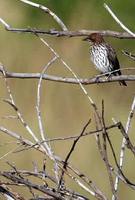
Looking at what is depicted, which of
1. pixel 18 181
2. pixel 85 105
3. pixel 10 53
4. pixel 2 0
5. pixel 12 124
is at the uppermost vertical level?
pixel 2 0

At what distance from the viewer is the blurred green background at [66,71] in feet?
23.0

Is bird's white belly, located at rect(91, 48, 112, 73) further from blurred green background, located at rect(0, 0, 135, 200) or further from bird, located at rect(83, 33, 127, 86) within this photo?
blurred green background, located at rect(0, 0, 135, 200)

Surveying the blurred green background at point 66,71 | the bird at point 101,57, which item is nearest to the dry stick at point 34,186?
the bird at point 101,57

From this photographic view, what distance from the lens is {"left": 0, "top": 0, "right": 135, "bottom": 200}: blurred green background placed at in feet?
23.0

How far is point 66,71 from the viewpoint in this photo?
24.3 ft

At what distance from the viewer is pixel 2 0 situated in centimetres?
821

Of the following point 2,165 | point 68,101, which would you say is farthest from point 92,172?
point 68,101

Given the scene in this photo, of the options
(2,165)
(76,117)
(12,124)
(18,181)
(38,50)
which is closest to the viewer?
(18,181)

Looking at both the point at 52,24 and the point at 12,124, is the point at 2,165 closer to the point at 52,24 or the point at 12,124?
the point at 12,124

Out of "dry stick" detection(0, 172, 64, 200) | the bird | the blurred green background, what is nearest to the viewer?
"dry stick" detection(0, 172, 64, 200)

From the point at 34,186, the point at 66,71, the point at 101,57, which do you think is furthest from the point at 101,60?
the point at 34,186

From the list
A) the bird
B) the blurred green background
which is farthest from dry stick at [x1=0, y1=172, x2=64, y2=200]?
the blurred green background

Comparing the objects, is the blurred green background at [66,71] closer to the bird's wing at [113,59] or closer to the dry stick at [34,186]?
the bird's wing at [113,59]

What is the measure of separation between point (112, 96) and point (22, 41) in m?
1.05
